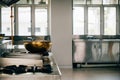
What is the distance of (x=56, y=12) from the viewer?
32.6ft

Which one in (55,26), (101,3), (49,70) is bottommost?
(49,70)

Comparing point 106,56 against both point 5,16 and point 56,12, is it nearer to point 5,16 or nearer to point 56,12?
point 56,12

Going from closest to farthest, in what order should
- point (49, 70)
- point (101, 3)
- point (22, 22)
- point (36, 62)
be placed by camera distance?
point (49, 70) < point (36, 62) < point (101, 3) < point (22, 22)

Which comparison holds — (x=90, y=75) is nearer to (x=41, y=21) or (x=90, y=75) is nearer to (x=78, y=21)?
(x=78, y=21)

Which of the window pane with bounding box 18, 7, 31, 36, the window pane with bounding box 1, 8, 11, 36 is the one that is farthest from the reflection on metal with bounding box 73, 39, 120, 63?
the window pane with bounding box 1, 8, 11, 36

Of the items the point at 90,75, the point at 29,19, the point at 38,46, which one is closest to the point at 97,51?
the point at 90,75

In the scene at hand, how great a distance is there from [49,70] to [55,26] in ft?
24.5

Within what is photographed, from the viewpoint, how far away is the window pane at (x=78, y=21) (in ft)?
36.7

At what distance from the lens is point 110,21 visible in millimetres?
11383

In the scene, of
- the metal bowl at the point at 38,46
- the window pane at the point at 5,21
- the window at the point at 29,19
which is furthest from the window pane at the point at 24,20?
the metal bowl at the point at 38,46

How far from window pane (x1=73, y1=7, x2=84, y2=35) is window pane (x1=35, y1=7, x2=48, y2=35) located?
4.85 ft

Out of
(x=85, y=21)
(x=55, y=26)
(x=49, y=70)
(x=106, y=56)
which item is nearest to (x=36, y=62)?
(x=49, y=70)

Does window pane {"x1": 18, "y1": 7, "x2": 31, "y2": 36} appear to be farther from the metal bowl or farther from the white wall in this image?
the metal bowl

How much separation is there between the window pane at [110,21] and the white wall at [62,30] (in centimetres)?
200
